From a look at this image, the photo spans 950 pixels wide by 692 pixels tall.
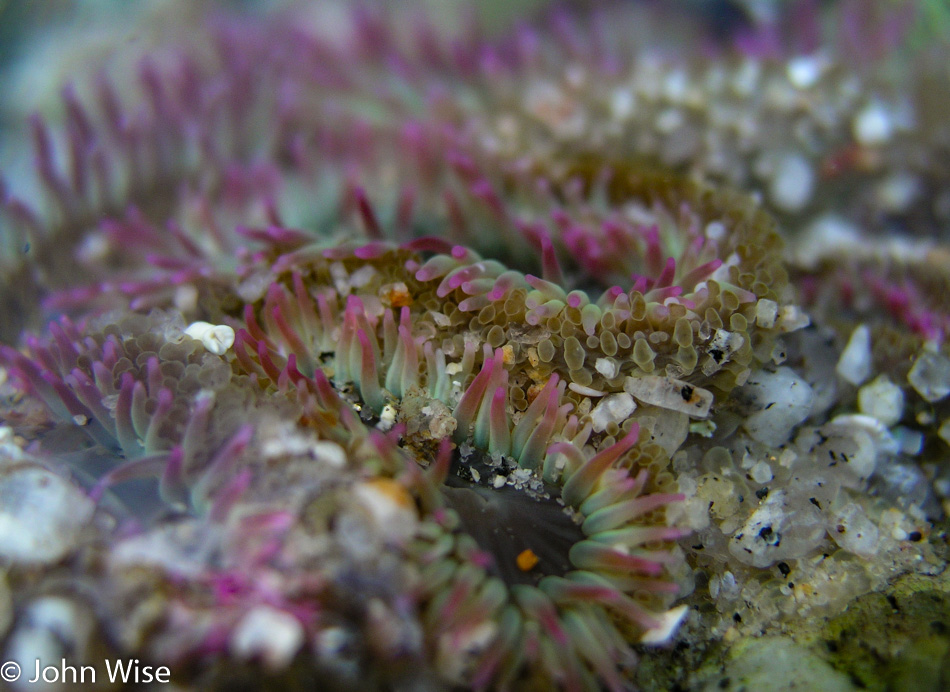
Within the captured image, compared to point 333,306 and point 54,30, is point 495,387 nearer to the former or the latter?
point 333,306

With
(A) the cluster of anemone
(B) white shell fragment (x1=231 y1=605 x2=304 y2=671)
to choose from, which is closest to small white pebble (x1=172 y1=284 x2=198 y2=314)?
(A) the cluster of anemone

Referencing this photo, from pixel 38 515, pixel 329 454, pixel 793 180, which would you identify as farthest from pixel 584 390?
pixel 793 180

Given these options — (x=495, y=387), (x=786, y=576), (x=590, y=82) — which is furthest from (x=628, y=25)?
(x=786, y=576)

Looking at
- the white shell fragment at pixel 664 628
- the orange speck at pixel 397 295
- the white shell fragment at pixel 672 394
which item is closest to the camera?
the white shell fragment at pixel 664 628

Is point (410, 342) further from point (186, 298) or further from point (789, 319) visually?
point (789, 319)

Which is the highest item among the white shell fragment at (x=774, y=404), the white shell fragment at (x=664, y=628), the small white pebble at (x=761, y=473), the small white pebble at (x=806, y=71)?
the small white pebble at (x=806, y=71)

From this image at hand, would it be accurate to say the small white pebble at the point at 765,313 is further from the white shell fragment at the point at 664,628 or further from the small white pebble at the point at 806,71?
the small white pebble at the point at 806,71

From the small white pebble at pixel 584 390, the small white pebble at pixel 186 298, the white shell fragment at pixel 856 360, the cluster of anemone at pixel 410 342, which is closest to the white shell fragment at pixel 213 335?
the cluster of anemone at pixel 410 342
